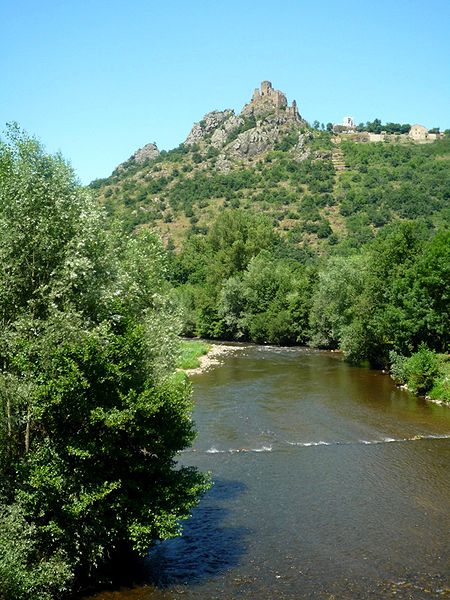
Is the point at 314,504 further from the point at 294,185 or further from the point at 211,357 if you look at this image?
the point at 294,185

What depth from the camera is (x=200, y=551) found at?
1716cm

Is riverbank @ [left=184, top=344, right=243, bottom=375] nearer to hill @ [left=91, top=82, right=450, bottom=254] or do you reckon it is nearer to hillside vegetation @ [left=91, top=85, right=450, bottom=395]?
hillside vegetation @ [left=91, top=85, right=450, bottom=395]

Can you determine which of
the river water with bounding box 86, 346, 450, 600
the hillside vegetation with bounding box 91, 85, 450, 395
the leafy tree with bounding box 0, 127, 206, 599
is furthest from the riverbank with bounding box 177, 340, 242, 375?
the leafy tree with bounding box 0, 127, 206, 599

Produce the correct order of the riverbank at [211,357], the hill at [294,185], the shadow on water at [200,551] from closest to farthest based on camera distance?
1. the shadow on water at [200,551]
2. the riverbank at [211,357]
3. the hill at [294,185]

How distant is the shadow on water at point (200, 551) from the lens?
15711 mm

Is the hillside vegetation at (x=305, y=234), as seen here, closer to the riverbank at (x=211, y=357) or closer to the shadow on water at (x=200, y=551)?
the riverbank at (x=211, y=357)

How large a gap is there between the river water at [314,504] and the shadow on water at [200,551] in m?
0.05

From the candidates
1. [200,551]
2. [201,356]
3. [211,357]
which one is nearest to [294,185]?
[201,356]

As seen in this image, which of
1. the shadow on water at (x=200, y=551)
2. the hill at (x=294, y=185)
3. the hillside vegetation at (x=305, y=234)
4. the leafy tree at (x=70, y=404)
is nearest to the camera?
the leafy tree at (x=70, y=404)

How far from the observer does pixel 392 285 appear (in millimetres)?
46625

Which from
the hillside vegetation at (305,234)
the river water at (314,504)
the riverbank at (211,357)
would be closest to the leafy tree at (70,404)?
the river water at (314,504)

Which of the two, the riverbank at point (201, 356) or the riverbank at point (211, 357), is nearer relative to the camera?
the riverbank at point (211, 357)

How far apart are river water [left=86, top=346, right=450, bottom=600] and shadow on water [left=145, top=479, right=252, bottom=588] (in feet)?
0.15

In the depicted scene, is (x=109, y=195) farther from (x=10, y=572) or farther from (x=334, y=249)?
(x=10, y=572)
